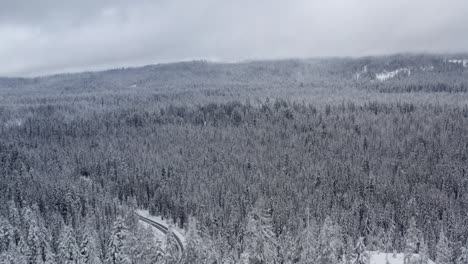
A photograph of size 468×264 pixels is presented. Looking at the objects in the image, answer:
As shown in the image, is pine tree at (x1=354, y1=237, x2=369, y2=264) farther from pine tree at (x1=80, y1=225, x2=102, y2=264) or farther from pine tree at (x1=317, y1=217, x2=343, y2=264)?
pine tree at (x1=80, y1=225, x2=102, y2=264)

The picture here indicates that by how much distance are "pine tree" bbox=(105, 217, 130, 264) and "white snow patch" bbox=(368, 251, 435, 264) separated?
183 feet

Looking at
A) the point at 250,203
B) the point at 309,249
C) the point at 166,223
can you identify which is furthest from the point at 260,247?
the point at 166,223

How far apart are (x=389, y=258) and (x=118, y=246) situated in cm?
6520

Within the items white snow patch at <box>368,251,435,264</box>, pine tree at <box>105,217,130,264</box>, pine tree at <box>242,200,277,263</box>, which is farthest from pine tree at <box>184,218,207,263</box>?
white snow patch at <box>368,251,435,264</box>

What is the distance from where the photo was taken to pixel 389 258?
98938 mm

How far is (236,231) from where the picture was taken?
11362cm

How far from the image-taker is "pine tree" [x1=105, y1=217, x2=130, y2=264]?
76.7 m

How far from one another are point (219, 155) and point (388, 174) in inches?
2942

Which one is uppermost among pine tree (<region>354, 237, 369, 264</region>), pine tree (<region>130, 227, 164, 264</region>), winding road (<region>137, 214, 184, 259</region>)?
pine tree (<region>130, 227, 164, 264</region>)

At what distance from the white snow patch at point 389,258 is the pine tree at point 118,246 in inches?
2193

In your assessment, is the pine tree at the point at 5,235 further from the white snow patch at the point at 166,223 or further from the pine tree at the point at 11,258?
the white snow patch at the point at 166,223

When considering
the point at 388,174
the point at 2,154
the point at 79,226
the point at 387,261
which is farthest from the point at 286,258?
the point at 2,154

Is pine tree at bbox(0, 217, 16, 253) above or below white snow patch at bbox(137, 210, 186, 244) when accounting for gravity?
above

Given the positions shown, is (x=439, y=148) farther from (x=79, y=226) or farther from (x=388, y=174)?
(x=79, y=226)
